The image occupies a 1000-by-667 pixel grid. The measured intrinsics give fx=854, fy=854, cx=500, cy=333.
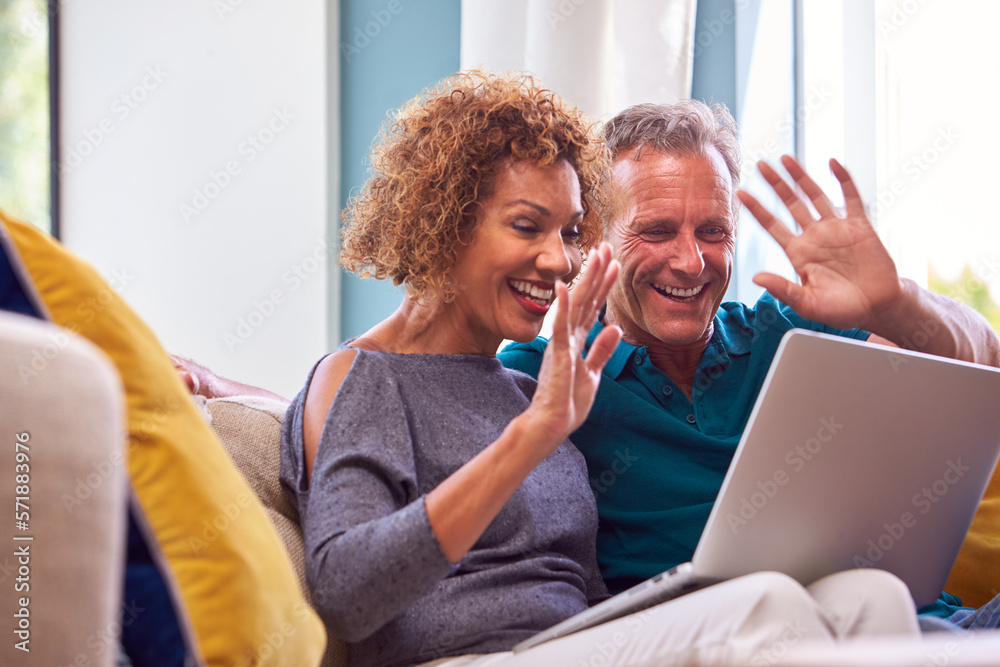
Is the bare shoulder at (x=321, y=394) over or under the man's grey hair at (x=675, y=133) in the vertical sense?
under

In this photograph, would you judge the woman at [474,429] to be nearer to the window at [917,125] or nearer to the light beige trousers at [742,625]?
the light beige trousers at [742,625]

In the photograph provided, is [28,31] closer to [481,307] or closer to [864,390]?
[481,307]

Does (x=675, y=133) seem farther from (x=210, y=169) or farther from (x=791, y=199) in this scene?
(x=210, y=169)

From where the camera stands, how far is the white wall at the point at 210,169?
2.31m

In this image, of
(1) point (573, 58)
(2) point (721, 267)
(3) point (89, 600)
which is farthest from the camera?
(1) point (573, 58)

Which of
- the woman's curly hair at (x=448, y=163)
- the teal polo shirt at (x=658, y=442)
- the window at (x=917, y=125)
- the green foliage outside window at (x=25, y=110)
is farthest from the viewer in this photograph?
the green foliage outside window at (x=25, y=110)

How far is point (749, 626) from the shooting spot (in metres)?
0.78

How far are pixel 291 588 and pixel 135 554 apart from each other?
0.15 metres

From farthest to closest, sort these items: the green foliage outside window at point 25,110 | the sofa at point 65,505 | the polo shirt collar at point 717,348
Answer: the green foliage outside window at point 25,110, the polo shirt collar at point 717,348, the sofa at point 65,505

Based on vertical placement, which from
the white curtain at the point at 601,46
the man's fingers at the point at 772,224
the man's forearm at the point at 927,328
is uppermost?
the white curtain at the point at 601,46

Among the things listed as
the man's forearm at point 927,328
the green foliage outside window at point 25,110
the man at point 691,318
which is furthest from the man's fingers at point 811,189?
the green foliage outside window at point 25,110

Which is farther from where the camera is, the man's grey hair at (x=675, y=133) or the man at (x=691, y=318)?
the man's grey hair at (x=675, y=133)

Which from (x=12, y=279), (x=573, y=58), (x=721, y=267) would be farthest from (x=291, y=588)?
(x=573, y=58)

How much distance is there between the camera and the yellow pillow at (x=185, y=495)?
718 mm
